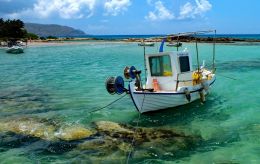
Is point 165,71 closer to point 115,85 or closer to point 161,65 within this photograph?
point 161,65

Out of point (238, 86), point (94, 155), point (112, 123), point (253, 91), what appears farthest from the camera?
point (238, 86)

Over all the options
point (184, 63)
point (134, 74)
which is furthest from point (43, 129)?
point (184, 63)

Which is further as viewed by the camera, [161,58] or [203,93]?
[203,93]

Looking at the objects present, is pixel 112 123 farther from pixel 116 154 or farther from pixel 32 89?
pixel 32 89

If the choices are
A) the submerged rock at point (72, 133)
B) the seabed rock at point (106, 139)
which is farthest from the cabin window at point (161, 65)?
the submerged rock at point (72, 133)

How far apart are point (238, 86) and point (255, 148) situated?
47.7 feet

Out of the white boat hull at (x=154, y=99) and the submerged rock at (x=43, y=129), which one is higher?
the white boat hull at (x=154, y=99)

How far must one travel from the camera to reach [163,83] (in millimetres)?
19953

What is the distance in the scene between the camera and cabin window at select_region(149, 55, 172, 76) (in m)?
19.9

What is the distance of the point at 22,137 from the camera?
Result: 50.1ft

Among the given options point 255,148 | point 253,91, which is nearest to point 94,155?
point 255,148

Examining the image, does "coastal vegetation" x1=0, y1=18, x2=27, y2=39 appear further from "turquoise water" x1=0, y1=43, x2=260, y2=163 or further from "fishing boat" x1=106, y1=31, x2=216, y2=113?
"fishing boat" x1=106, y1=31, x2=216, y2=113

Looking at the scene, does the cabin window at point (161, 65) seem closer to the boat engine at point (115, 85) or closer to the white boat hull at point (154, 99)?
the white boat hull at point (154, 99)

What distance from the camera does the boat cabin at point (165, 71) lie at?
19.8 meters
